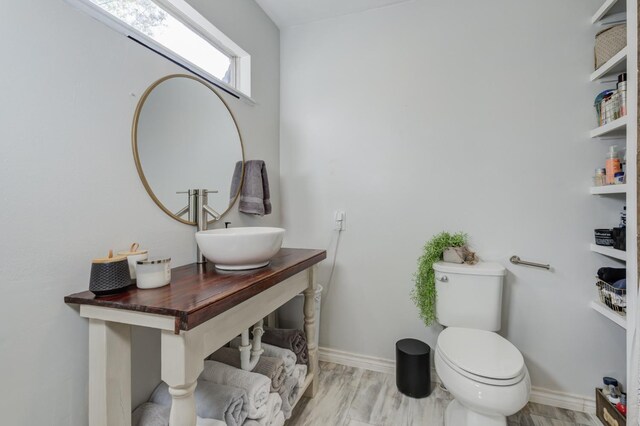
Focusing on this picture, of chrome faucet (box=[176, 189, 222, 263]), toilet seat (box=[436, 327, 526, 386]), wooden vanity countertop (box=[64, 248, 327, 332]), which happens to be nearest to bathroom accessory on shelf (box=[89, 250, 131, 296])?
wooden vanity countertop (box=[64, 248, 327, 332])

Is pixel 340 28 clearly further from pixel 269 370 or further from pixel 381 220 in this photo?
pixel 269 370

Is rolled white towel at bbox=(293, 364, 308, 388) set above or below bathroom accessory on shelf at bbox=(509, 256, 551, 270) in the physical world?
below

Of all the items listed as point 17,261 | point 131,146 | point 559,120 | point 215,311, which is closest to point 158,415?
point 215,311

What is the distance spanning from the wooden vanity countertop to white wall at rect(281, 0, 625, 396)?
932 mm

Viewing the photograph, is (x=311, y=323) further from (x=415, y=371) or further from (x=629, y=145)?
(x=629, y=145)

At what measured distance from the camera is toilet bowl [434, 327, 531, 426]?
1.15 metres

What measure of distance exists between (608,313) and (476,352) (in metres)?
0.73

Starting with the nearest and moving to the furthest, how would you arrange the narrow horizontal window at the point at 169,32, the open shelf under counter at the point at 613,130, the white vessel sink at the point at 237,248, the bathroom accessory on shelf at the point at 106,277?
1. the bathroom accessory on shelf at the point at 106,277
2. the white vessel sink at the point at 237,248
3. the narrow horizontal window at the point at 169,32
4. the open shelf under counter at the point at 613,130

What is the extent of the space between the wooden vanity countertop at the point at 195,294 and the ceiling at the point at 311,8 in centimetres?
177

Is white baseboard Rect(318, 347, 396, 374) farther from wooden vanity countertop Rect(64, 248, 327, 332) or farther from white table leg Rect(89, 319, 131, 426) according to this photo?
white table leg Rect(89, 319, 131, 426)

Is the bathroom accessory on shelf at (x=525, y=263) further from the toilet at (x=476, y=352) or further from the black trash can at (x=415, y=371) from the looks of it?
the black trash can at (x=415, y=371)

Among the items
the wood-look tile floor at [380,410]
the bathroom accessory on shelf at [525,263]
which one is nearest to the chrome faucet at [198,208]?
the wood-look tile floor at [380,410]

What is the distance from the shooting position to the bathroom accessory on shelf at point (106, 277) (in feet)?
2.90

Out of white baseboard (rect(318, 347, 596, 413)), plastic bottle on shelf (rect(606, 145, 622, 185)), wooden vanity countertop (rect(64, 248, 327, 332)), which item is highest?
plastic bottle on shelf (rect(606, 145, 622, 185))
